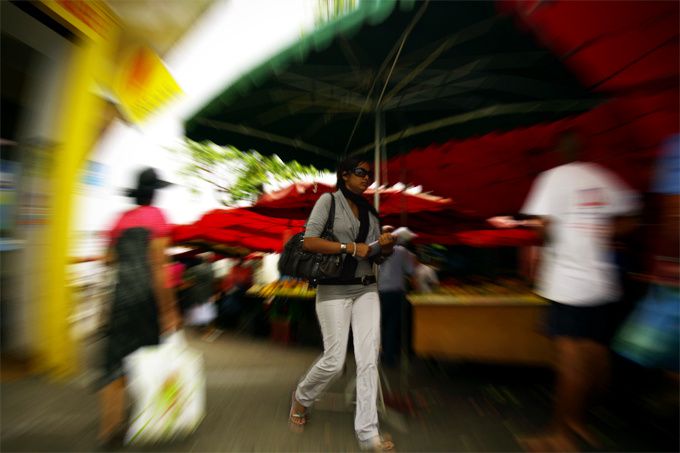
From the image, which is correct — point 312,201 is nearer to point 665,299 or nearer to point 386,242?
point 386,242

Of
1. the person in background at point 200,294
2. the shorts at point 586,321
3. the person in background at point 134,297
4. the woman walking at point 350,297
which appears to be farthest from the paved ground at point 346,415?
the person in background at point 200,294

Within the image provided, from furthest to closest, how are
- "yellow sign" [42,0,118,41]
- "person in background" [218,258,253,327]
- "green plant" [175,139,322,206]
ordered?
1. "green plant" [175,139,322,206]
2. "person in background" [218,258,253,327]
3. "yellow sign" [42,0,118,41]

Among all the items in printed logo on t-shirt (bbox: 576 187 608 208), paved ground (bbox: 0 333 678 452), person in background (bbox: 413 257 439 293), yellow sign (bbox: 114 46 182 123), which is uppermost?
yellow sign (bbox: 114 46 182 123)

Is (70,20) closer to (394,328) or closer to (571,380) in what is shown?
(394,328)

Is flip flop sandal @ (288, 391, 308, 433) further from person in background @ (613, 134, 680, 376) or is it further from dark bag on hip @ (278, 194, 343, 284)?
person in background @ (613, 134, 680, 376)

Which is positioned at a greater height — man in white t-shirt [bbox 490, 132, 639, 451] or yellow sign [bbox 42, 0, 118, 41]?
yellow sign [bbox 42, 0, 118, 41]

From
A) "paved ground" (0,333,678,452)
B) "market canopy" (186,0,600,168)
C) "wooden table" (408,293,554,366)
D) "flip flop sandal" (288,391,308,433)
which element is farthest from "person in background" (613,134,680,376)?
"flip flop sandal" (288,391,308,433)

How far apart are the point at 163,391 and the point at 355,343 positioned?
131cm

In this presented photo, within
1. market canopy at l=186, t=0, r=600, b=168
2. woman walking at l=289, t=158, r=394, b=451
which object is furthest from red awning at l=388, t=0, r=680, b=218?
woman walking at l=289, t=158, r=394, b=451

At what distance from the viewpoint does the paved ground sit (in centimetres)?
281

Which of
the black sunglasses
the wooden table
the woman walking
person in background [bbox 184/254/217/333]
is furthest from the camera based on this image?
person in background [bbox 184/254/217/333]

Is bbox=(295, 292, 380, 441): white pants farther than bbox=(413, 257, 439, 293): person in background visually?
No

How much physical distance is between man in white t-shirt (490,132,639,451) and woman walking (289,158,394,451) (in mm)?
1094

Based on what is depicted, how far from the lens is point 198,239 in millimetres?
4602
